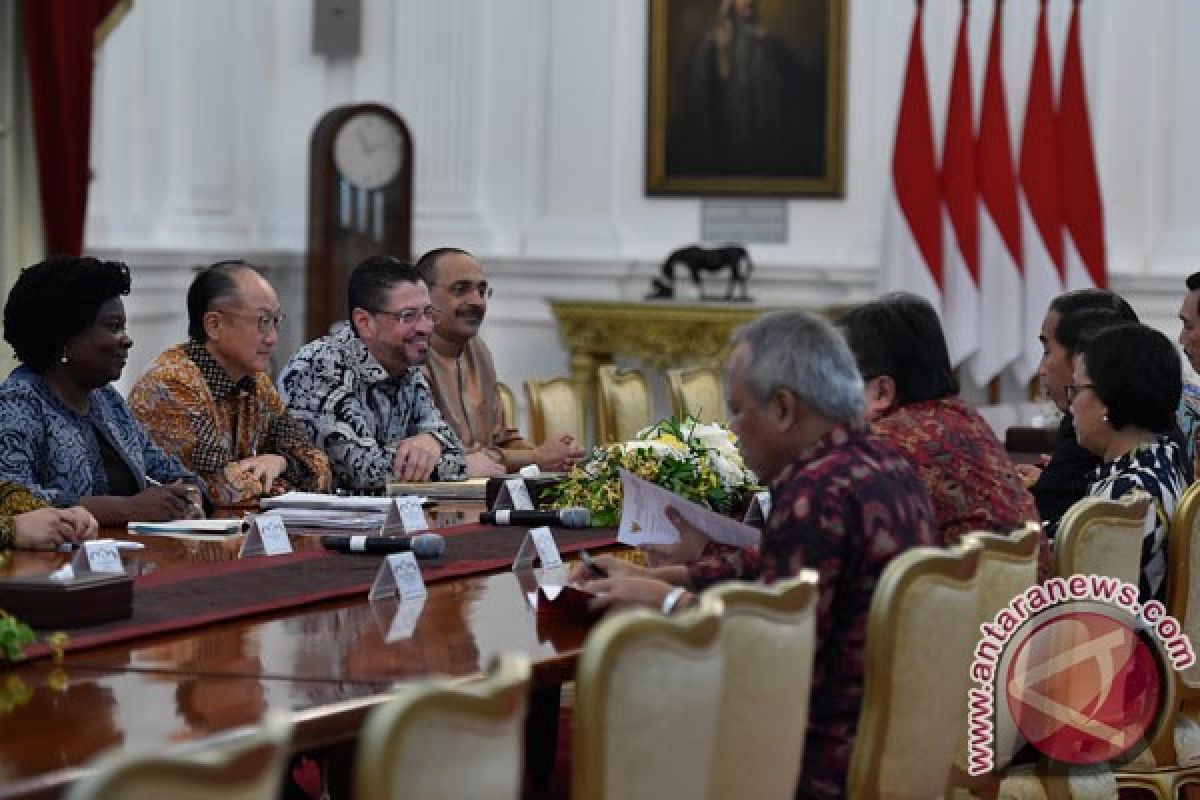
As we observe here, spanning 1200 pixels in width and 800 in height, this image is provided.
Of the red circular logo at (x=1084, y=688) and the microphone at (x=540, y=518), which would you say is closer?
the red circular logo at (x=1084, y=688)

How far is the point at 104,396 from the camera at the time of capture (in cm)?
509

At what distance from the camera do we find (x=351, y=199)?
1136 cm

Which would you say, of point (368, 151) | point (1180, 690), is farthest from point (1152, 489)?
point (368, 151)

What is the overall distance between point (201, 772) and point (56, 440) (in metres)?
2.98

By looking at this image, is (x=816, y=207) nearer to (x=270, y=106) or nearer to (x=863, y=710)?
(x=270, y=106)

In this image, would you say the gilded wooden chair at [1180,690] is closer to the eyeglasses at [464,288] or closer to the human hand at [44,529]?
the human hand at [44,529]

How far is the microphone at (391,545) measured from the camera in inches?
171

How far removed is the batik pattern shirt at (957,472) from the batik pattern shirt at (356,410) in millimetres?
2121

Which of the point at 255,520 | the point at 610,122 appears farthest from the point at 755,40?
the point at 255,520

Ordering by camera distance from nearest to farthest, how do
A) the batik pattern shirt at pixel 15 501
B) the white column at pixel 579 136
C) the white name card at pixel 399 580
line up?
1. the white name card at pixel 399 580
2. the batik pattern shirt at pixel 15 501
3. the white column at pixel 579 136

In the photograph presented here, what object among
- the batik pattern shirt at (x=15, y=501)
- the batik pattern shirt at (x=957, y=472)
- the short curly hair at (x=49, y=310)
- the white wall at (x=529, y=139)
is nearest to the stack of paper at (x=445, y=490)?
the short curly hair at (x=49, y=310)

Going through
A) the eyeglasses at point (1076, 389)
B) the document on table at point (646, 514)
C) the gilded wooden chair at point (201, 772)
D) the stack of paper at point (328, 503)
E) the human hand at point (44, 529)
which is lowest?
the stack of paper at point (328, 503)

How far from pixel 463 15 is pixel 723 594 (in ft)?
31.5

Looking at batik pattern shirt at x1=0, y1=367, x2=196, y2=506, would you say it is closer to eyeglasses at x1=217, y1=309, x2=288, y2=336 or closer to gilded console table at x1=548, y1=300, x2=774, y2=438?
eyeglasses at x1=217, y1=309, x2=288, y2=336
